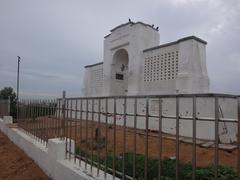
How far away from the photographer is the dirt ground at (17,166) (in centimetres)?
419

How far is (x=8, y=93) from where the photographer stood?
17969 millimetres

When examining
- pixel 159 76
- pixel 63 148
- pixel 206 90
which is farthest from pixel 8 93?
pixel 63 148

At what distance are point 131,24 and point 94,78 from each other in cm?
470

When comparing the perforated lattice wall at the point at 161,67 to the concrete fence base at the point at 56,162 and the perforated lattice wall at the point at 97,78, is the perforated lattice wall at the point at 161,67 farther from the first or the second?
the concrete fence base at the point at 56,162

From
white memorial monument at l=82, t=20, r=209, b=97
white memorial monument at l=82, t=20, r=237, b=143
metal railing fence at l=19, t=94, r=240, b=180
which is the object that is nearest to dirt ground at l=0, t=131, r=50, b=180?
metal railing fence at l=19, t=94, r=240, b=180

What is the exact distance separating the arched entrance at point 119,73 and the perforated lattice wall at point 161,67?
97.8 inches

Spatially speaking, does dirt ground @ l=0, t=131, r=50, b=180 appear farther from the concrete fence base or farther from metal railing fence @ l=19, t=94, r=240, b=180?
metal railing fence @ l=19, t=94, r=240, b=180

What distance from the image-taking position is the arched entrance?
43.0ft

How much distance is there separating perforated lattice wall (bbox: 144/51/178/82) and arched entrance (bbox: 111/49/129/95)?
2483 mm

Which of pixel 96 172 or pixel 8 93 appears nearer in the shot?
pixel 96 172

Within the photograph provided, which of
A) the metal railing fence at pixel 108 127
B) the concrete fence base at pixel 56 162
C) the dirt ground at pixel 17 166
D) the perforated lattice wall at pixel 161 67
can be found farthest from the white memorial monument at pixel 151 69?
the dirt ground at pixel 17 166

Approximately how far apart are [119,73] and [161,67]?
3.79 m

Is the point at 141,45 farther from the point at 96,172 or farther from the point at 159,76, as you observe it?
the point at 96,172

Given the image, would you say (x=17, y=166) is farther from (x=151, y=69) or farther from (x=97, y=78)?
(x=97, y=78)
